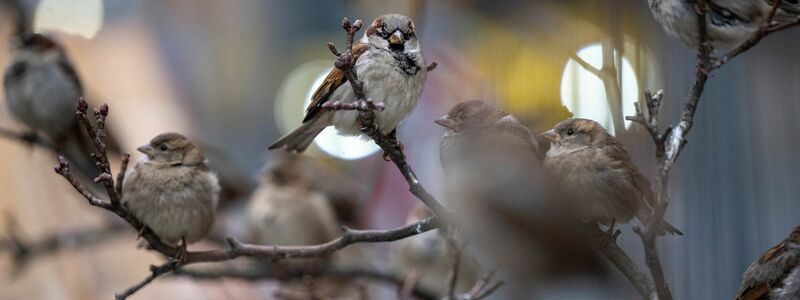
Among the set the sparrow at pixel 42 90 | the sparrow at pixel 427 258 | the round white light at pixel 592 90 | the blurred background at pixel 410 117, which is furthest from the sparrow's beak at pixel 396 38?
the sparrow at pixel 42 90

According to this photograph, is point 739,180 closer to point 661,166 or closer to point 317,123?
point 661,166

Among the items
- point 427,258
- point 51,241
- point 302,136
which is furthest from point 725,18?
point 51,241

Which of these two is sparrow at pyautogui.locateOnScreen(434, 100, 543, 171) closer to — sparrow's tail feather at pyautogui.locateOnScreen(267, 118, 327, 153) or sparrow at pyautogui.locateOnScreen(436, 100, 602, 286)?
sparrow at pyautogui.locateOnScreen(436, 100, 602, 286)

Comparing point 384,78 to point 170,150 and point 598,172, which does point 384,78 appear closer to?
point 598,172

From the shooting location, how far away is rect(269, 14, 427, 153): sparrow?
124cm

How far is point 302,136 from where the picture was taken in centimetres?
140

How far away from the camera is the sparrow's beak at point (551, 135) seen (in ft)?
3.57

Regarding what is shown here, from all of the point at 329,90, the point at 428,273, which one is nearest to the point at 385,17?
the point at 329,90

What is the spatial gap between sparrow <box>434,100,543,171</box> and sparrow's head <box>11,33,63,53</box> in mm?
1770

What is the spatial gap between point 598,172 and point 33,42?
1.99 m

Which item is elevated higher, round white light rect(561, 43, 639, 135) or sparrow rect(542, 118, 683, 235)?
round white light rect(561, 43, 639, 135)

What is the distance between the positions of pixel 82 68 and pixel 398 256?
144 cm

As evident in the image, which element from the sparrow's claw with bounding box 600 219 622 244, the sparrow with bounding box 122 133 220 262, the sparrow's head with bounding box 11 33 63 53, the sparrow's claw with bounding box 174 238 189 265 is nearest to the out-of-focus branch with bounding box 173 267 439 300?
the sparrow with bounding box 122 133 220 262

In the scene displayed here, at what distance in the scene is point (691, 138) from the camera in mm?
1055
